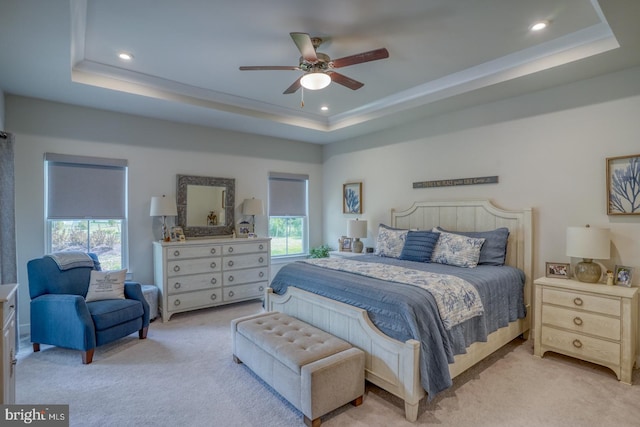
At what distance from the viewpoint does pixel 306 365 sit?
2.14 meters

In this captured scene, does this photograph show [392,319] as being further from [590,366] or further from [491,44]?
[491,44]

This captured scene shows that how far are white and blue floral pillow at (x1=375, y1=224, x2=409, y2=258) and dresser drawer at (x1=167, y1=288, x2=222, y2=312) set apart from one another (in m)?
2.35

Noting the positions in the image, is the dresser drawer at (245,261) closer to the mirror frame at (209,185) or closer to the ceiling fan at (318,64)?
the mirror frame at (209,185)

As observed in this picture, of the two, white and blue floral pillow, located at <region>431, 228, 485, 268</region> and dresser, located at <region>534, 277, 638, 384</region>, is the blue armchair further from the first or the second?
dresser, located at <region>534, 277, 638, 384</region>

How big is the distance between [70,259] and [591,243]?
5.14 metres

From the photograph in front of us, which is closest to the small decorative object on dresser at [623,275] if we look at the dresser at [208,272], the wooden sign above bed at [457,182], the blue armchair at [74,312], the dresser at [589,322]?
the dresser at [589,322]

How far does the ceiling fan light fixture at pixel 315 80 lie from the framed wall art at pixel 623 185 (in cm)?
280

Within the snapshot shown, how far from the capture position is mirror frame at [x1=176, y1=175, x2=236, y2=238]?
473 cm

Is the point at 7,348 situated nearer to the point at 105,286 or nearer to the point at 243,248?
the point at 105,286

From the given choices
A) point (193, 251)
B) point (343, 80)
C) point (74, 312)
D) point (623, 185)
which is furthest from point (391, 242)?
point (74, 312)

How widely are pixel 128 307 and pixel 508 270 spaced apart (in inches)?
156

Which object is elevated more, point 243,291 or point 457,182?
point 457,182

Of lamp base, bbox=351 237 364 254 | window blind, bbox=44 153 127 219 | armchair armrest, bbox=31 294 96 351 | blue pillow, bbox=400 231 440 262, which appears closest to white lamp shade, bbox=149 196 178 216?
window blind, bbox=44 153 127 219

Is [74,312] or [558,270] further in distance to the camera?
[558,270]
